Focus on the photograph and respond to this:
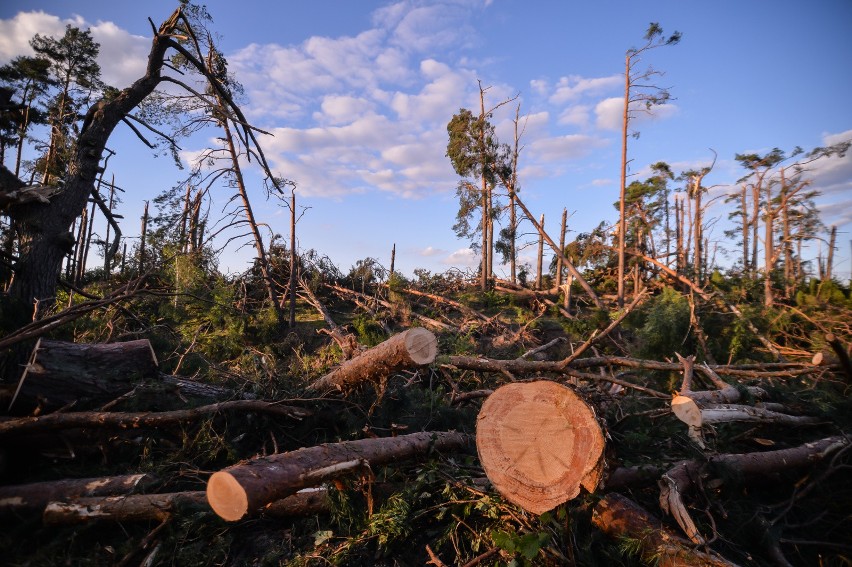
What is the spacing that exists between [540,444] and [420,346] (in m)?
1.62

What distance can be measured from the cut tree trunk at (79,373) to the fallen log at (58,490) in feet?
3.08

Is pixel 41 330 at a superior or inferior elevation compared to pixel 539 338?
superior

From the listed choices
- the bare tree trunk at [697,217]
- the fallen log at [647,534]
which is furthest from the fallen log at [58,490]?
the bare tree trunk at [697,217]

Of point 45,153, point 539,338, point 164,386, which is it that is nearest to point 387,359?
point 164,386

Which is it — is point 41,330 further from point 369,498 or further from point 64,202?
point 369,498

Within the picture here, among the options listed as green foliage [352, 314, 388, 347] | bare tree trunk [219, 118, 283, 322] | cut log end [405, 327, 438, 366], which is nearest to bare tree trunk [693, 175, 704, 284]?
green foliage [352, 314, 388, 347]

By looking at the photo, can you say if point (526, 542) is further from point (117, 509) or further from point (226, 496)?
point (117, 509)

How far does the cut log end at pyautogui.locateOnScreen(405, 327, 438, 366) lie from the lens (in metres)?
3.93

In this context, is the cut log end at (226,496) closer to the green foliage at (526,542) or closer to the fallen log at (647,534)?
the green foliage at (526,542)

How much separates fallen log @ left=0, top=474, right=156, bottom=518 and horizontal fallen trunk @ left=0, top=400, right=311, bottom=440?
0.51 m

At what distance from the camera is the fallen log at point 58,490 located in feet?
10.6

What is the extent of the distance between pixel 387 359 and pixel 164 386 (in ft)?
7.92

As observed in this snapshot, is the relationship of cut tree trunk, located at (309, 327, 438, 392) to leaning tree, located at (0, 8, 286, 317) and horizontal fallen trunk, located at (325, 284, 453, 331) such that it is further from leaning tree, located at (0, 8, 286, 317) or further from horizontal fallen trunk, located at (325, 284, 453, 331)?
horizontal fallen trunk, located at (325, 284, 453, 331)

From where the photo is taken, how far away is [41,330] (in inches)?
143
